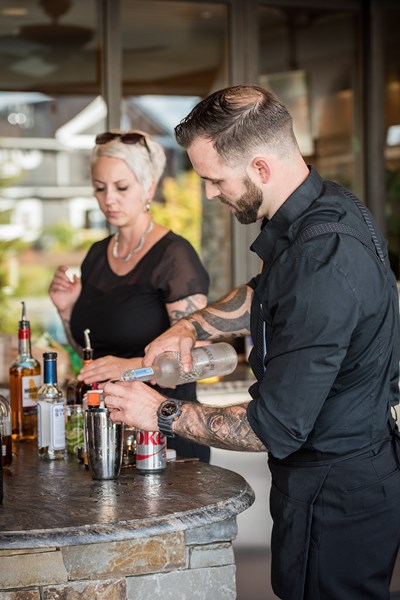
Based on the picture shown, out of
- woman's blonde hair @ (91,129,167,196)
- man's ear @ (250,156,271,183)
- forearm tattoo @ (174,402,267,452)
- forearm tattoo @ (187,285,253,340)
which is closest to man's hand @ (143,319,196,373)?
forearm tattoo @ (187,285,253,340)

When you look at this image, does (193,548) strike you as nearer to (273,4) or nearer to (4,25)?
(273,4)

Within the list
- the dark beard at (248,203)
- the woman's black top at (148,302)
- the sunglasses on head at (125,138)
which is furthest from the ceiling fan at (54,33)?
the dark beard at (248,203)

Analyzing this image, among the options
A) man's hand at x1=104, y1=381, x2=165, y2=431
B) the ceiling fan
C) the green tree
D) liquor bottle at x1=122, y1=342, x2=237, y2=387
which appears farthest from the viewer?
the green tree

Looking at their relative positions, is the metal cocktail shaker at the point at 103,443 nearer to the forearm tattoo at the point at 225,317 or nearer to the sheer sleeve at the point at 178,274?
the forearm tattoo at the point at 225,317

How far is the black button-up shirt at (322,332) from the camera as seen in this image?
1710 mm

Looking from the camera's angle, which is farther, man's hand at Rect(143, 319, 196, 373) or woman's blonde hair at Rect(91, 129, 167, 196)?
woman's blonde hair at Rect(91, 129, 167, 196)

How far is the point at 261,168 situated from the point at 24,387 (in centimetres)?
102

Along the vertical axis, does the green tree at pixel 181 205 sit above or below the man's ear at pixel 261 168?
above

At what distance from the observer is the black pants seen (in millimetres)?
1891

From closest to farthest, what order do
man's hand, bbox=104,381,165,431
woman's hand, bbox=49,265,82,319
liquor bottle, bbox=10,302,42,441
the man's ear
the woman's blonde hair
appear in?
1. the man's ear
2. man's hand, bbox=104,381,165,431
3. liquor bottle, bbox=10,302,42,441
4. the woman's blonde hair
5. woman's hand, bbox=49,265,82,319

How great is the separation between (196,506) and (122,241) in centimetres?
125

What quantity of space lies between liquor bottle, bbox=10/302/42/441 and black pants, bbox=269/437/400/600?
0.84 metres

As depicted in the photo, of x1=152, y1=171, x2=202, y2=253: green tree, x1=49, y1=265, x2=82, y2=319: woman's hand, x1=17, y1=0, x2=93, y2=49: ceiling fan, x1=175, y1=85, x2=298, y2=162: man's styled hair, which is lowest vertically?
x1=49, y1=265, x2=82, y2=319: woman's hand

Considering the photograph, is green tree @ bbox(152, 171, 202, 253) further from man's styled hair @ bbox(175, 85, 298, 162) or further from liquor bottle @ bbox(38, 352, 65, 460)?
man's styled hair @ bbox(175, 85, 298, 162)
